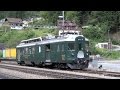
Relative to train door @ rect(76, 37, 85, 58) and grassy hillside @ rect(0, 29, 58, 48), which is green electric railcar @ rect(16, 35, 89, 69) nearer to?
train door @ rect(76, 37, 85, 58)

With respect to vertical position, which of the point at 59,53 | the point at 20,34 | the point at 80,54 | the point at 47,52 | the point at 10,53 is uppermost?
the point at 20,34

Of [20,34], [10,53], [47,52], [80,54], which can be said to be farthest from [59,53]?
[20,34]

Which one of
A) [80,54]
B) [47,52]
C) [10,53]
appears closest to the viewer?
[80,54]

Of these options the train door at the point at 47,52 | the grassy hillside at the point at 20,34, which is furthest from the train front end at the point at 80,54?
the grassy hillside at the point at 20,34

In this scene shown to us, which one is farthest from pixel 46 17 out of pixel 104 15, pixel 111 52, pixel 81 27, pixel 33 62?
pixel 33 62

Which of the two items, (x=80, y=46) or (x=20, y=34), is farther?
(x=20, y=34)

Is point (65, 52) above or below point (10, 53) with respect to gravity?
below

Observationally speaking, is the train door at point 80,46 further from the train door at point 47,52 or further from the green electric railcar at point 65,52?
the train door at point 47,52

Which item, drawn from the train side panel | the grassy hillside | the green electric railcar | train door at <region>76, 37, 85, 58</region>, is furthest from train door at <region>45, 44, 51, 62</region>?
the grassy hillside

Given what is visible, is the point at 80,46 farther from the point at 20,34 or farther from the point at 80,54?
the point at 20,34

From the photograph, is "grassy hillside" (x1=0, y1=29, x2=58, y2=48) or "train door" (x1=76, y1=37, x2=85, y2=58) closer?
"train door" (x1=76, y1=37, x2=85, y2=58)
